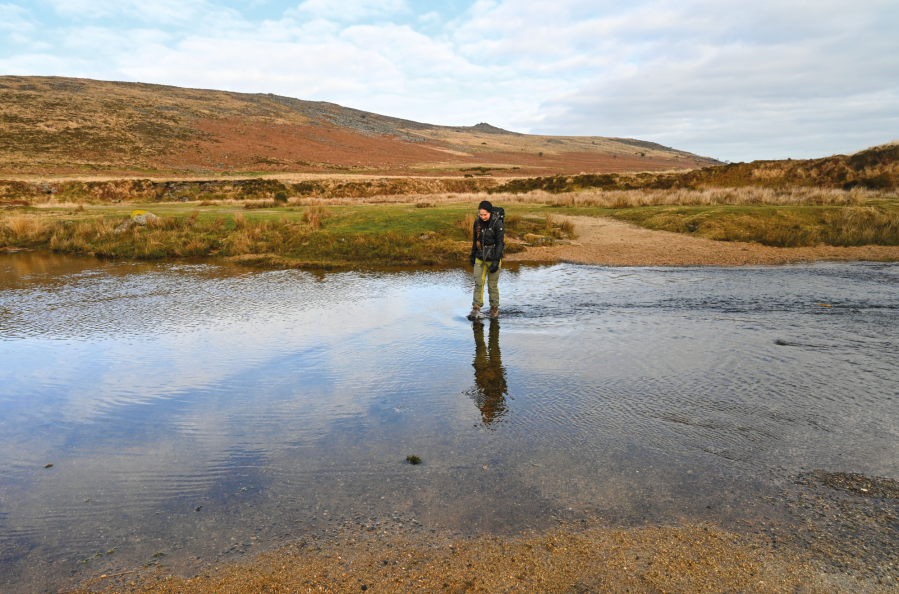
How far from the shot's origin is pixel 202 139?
70.8 metres

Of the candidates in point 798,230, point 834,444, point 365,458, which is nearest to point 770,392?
point 834,444

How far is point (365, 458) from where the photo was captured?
178 inches

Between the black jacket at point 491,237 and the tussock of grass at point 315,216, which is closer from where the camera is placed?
the black jacket at point 491,237

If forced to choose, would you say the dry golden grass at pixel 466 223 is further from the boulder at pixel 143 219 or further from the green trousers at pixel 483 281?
the boulder at pixel 143 219

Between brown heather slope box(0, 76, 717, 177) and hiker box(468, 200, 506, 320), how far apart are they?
51.3m

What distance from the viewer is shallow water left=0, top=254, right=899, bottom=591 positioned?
3.72m

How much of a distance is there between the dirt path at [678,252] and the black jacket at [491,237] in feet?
22.2

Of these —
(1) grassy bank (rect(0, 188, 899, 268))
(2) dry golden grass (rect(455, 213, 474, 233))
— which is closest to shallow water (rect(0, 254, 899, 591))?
(1) grassy bank (rect(0, 188, 899, 268))

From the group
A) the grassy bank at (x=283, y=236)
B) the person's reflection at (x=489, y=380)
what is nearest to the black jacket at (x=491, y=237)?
the person's reflection at (x=489, y=380)

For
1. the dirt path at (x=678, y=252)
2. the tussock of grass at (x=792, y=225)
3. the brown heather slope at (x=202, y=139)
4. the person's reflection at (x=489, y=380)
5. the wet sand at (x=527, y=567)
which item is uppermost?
the brown heather slope at (x=202, y=139)

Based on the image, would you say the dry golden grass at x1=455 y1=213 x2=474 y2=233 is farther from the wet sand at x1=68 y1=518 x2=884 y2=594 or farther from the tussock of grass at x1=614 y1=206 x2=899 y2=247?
the wet sand at x1=68 y1=518 x2=884 y2=594

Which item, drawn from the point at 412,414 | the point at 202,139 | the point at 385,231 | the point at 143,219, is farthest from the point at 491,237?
the point at 202,139

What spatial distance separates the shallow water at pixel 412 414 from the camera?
3719 mm

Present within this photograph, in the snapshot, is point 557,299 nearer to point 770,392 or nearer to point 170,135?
point 770,392
